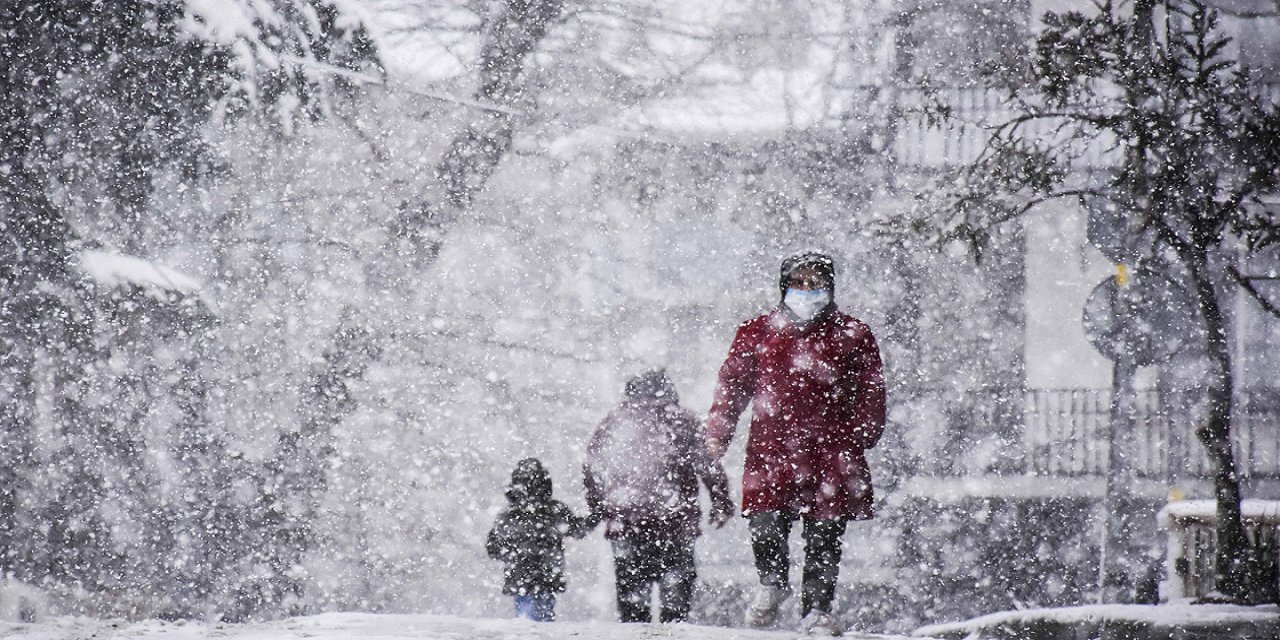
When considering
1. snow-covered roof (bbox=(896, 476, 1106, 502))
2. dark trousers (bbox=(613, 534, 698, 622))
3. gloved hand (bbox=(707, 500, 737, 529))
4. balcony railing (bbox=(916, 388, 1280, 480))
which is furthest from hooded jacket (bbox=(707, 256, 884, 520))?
balcony railing (bbox=(916, 388, 1280, 480))

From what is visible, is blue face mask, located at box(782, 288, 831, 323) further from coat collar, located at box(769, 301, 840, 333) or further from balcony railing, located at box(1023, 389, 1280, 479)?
balcony railing, located at box(1023, 389, 1280, 479)

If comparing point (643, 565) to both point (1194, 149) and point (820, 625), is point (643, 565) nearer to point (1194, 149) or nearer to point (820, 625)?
point (820, 625)

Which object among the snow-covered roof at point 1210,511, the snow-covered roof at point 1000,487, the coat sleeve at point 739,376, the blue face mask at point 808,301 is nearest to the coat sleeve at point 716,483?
the coat sleeve at point 739,376

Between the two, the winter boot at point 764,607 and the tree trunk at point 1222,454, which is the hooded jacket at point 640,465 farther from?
the tree trunk at point 1222,454

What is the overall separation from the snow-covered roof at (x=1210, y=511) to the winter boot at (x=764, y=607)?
9.50ft

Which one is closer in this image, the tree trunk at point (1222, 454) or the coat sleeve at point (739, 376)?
the coat sleeve at point (739, 376)

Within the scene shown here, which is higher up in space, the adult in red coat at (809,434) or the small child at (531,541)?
the adult in red coat at (809,434)

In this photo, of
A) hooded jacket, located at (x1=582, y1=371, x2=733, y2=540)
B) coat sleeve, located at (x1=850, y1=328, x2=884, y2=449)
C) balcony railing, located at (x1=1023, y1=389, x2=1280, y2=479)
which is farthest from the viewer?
balcony railing, located at (x1=1023, y1=389, x2=1280, y2=479)

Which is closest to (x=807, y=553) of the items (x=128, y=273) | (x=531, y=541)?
(x=531, y=541)

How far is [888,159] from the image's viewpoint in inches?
522

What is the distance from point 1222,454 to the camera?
5312 millimetres

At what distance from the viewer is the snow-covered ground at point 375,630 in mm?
3742

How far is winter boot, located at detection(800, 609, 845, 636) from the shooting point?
157 inches

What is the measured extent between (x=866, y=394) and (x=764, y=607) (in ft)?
3.07
